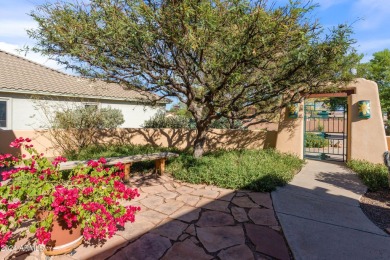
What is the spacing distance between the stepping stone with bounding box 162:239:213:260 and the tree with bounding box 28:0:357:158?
9.60 ft

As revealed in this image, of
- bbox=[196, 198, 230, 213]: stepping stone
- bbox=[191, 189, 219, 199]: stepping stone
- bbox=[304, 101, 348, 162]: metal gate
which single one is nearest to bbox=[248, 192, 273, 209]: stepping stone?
bbox=[196, 198, 230, 213]: stepping stone

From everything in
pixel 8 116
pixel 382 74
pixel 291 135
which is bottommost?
pixel 291 135

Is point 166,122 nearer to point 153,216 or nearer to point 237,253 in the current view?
point 153,216

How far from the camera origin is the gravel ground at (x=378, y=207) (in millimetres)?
3912

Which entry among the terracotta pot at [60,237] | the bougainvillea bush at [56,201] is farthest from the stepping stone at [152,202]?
the terracotta pot at [60,237]

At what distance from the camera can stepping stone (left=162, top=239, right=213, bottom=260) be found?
112 inches

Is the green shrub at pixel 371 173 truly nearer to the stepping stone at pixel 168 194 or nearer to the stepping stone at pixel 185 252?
the stepping stone at pixel 168 194

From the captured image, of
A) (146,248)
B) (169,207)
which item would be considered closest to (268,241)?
A: (146,248)

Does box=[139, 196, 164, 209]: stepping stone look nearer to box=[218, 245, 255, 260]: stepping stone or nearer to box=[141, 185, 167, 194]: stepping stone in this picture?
box=[141, 185, 167, 194]: stepping stone

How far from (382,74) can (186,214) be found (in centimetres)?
2206

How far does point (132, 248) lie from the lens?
9.89 feet

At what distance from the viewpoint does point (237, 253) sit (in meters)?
2.94

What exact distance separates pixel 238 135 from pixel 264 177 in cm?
454

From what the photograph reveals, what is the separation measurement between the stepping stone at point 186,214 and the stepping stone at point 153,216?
0.19 m
